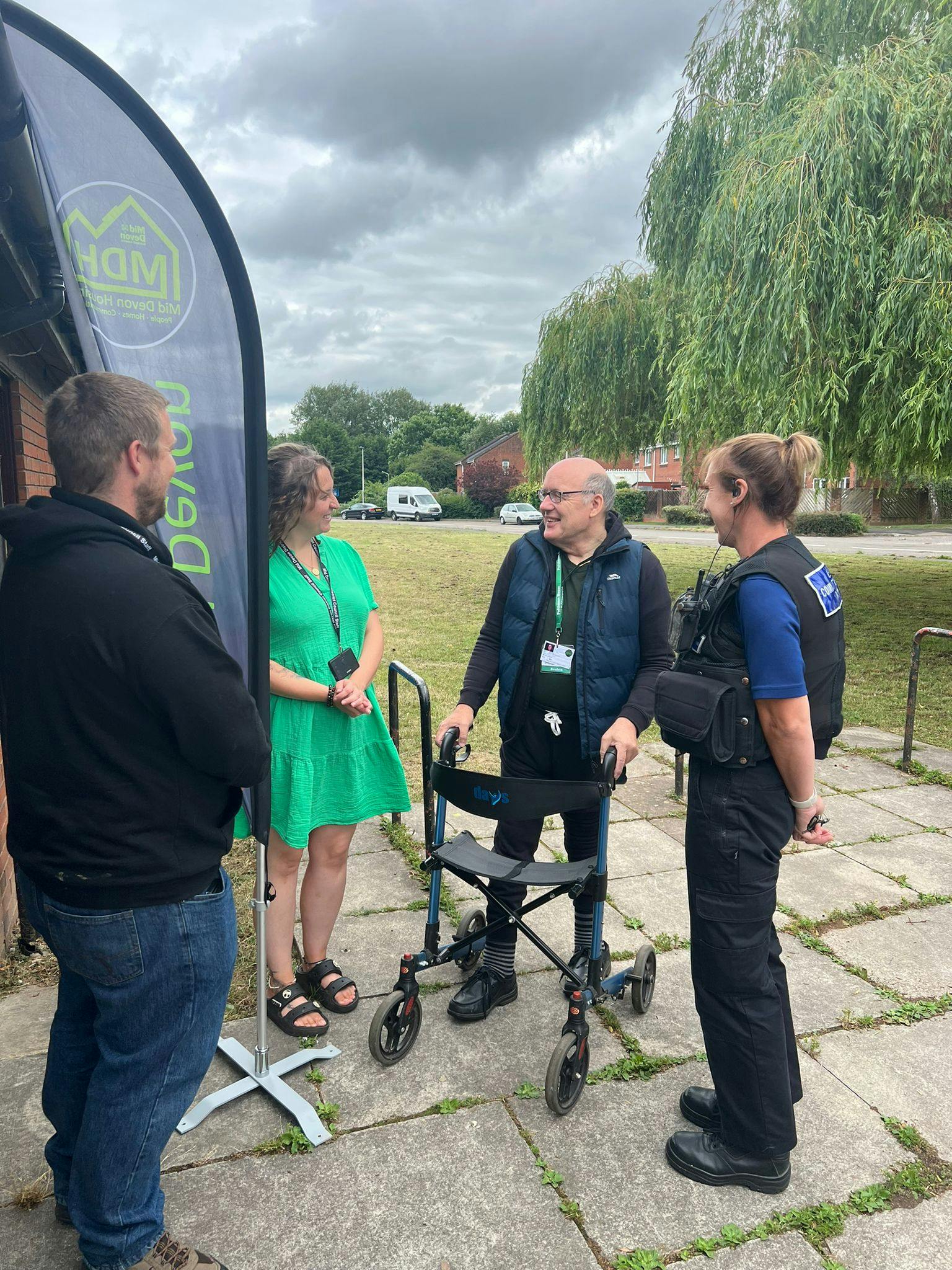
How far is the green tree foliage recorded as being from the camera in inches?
3002

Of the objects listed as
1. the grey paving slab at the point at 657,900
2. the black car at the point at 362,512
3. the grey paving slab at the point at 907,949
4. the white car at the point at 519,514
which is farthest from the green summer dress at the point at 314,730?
the black car at the point at 362,512

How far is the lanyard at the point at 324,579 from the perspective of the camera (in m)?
2.96

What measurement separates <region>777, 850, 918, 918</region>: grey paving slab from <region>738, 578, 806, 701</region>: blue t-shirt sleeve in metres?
2.01

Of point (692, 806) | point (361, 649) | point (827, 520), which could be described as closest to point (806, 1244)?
point (692, 806)

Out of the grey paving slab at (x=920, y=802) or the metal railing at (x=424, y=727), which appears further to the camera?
the grey paving slab at (x=920, y=802)

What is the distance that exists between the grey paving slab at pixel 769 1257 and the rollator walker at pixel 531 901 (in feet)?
1.91

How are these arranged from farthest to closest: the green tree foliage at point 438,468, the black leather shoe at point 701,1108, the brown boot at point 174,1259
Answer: the green tree foliage at point 438,468
the black leather shoe at point 701,1108
the brown boot at point 174,1259

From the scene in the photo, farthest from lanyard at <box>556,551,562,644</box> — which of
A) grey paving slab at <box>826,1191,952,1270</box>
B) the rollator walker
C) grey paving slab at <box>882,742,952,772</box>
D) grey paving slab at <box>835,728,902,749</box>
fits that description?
grey paving slab at <box>835,728,902,749</box>

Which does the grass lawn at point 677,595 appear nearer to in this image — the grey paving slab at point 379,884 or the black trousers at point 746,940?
the grey paving slab at point 379,884

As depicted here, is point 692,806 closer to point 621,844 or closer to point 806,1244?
point 806,1244

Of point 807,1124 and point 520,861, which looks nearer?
point 807,1124

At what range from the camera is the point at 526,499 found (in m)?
52.8

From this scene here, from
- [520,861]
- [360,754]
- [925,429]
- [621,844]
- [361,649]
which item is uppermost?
[925,429]

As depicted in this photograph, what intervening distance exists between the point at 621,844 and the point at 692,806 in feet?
8.13
